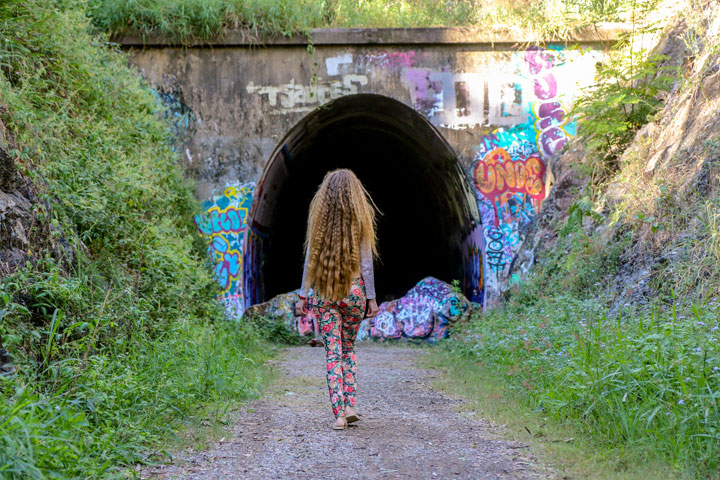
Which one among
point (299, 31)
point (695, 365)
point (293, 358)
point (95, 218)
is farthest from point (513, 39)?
point (695, 365)

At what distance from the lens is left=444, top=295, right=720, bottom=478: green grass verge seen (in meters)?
3.27

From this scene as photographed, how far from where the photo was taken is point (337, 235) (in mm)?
4758

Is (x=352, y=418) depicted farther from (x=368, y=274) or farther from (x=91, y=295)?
(x=91, y=295)

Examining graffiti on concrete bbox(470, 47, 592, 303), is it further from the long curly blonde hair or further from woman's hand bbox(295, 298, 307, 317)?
woman's hand bbox(295, 298, 307, 317)

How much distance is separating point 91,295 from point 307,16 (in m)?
7.51

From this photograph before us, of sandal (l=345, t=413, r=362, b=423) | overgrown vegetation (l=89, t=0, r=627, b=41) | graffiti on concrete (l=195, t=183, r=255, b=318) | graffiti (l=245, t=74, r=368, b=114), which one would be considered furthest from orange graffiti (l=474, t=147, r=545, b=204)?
sandal (l=345, t=413, r=362, b=423)

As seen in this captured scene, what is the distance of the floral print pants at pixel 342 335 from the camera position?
15.0ft

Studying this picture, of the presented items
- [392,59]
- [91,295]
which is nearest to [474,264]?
[392,59]

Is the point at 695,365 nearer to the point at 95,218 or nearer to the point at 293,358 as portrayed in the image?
the point at 95,218

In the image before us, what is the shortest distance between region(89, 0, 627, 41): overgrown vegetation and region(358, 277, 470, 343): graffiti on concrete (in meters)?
4.57

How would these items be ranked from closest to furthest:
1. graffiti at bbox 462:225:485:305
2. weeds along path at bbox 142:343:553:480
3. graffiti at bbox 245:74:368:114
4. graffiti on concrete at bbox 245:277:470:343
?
weeds along path at bbox 142:343:553:480 < graffiti at bbox 245:74:368:114 < graffiti on concrete at bbox 245:277:470:343 < graffiti at bbox 462:225:485:305

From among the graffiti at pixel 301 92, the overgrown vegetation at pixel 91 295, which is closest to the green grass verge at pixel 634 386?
the overgrown vegetation at pixel 91 295

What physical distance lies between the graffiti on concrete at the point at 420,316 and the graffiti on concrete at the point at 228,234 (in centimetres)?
232

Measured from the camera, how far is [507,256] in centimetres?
1120
